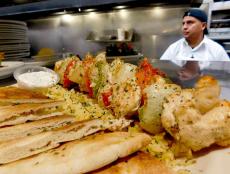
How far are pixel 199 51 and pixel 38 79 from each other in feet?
16.8

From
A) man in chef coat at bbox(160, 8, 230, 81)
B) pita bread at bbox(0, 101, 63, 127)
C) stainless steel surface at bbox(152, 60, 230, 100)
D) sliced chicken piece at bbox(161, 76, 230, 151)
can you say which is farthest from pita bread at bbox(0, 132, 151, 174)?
man in chef coat at bbox(160, 8, 230, 81)

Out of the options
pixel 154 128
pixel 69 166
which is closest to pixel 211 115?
pixel 154 128

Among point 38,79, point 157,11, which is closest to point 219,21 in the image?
point 157,11

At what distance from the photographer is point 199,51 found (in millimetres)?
7109

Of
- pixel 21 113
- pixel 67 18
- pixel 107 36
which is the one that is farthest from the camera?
pixel 67 18

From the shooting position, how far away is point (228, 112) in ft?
5.08

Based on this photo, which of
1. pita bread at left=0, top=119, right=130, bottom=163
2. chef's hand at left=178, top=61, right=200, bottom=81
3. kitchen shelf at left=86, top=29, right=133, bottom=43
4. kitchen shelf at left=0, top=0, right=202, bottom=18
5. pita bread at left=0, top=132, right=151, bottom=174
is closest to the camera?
pita bread at left=0, top=132, right=151, bottom=174

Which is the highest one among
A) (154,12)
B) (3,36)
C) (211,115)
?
(154,12)

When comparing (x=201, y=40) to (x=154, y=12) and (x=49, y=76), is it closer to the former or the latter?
(x=154, y=12)

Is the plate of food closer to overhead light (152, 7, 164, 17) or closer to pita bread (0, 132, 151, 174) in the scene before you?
pita bread (0, 132, 151, 174)

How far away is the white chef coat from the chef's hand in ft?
11.4

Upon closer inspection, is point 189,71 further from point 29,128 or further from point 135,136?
point 29,128

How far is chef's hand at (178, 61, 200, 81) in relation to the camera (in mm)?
2644

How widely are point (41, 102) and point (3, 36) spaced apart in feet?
12.5
